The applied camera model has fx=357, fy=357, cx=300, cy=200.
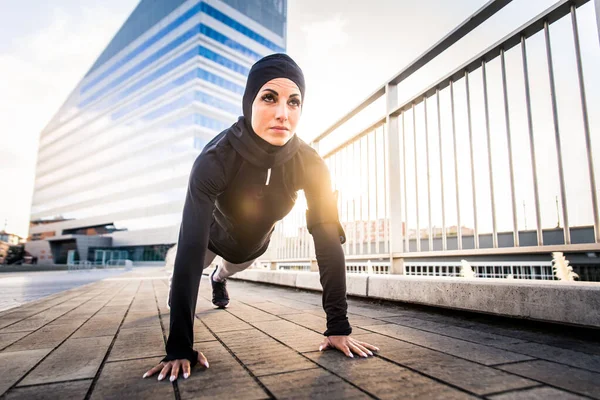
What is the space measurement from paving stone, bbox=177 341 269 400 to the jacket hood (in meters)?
0.98

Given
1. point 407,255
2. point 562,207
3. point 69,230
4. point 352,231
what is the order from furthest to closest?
1. point 69,230
2. point 352,231
3. point 407,255
4. point 562,207

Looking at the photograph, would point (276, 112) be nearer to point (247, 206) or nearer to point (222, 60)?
point (247, 206)

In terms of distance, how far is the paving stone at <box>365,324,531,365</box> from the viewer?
4.83ft

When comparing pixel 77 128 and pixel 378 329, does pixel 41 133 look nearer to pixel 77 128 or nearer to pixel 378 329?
pixel 77 128

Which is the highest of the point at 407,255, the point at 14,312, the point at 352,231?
the point at 352,231

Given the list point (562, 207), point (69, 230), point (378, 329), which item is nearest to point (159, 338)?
point (378, 329)

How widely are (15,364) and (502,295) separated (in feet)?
8.21

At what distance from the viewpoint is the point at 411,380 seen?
1.23 metres

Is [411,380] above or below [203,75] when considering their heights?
below

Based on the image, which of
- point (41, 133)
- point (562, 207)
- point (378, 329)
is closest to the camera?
point (562, 207)

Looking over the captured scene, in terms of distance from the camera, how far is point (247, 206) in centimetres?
214

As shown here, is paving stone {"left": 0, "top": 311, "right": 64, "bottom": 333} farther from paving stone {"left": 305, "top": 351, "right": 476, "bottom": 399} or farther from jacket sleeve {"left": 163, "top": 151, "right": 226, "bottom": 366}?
paving stone {"left": 305, "top": 351, "right": 476, "bottom": 399}

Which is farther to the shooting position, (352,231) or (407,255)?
(352,231)

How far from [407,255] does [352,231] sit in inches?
40.7
